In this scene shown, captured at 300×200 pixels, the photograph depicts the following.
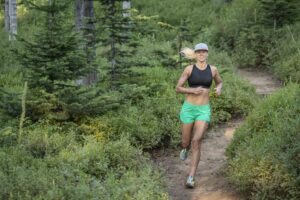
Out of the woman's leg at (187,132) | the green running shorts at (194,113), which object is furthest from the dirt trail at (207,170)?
the green running shorts at (194,113)

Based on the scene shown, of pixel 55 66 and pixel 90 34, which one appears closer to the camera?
pixel 55 66

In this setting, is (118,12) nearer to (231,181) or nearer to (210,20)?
(231,181)

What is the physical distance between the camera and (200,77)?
27.5 ft

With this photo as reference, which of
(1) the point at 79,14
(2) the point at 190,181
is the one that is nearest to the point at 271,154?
(2) the point at 190,181

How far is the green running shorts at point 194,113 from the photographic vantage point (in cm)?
842

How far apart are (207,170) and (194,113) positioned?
4.69 ft

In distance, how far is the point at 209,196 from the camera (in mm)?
7977

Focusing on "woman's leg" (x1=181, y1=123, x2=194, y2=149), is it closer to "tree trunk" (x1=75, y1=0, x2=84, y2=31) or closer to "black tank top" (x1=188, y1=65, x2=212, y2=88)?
"black tank top" (x1=188, y1=65, x2=212, y2=88)

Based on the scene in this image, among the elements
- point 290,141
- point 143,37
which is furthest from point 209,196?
point 143,37

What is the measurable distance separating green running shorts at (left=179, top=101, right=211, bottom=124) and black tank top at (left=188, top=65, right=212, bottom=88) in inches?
14.5

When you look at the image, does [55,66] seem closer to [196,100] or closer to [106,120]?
[106,120]

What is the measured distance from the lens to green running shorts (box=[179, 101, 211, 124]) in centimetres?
842

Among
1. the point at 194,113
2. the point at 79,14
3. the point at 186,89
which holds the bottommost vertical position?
the point at 194,113

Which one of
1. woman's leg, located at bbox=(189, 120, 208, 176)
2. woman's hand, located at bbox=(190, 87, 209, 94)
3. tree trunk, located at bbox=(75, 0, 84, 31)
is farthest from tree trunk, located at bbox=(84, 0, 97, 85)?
woman's leg, located at bbox=(189, 120, 208, 176)
